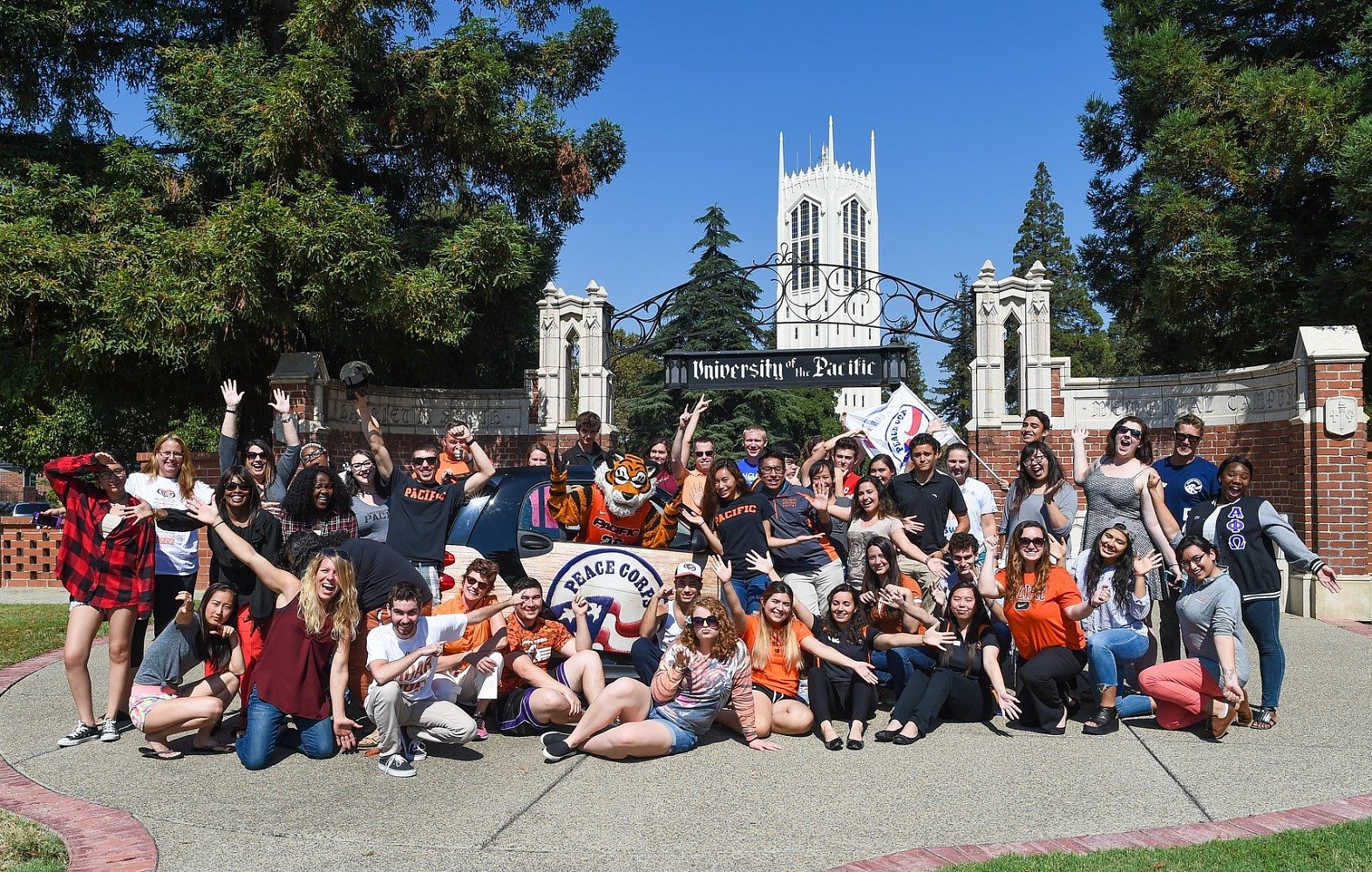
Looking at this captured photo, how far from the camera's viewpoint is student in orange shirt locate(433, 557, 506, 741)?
5652mm

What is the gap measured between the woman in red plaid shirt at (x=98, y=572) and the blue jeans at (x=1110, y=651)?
215 inches

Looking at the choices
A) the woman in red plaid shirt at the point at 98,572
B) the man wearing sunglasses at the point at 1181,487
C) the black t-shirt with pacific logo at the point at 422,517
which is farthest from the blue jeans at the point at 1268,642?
the woman in red plaid shirt at the point at 98,572

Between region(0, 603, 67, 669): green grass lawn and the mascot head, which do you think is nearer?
the mascot head

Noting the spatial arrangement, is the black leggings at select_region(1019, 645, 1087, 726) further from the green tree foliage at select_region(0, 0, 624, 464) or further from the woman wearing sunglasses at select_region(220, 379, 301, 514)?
the green tree foliage at select_region(0, 0, 624, 464)

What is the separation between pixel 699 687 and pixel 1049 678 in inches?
80.3

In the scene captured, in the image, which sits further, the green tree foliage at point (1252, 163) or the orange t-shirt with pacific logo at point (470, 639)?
the green tree foliage at point (1252, 163)

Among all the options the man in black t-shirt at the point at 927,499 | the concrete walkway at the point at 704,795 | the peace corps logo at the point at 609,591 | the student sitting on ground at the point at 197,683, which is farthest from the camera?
the man in black t-shirt at the point at 927,499

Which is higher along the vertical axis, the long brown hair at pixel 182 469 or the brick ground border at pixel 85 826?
the long brown hair at pixel 182 469

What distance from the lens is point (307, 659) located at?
17.9 feet

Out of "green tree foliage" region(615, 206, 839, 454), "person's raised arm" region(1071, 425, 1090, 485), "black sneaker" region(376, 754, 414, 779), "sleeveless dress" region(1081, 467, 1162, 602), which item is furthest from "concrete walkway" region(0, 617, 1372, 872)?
"green tree foliage" region(615, 206, 839, 454)

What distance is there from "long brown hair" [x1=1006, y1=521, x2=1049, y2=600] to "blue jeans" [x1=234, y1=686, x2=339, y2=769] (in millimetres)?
3857

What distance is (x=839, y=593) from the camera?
6027 mm

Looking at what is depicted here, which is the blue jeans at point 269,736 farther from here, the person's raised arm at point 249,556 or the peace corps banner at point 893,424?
the peace corps banner at point 893,424

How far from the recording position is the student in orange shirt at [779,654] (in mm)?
5840
